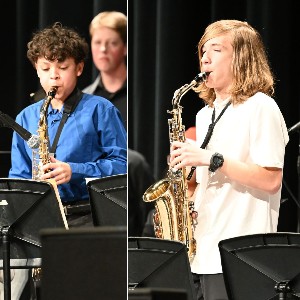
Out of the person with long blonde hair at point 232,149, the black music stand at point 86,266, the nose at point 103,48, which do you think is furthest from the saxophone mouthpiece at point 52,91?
the person with long blonde hair at point 232,149

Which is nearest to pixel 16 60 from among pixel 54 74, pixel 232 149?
pixel 54 74

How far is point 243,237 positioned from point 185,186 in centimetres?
29

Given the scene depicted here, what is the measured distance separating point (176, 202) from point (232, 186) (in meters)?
0.23

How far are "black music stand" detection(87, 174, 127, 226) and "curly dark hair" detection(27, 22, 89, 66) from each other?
37 centimetres

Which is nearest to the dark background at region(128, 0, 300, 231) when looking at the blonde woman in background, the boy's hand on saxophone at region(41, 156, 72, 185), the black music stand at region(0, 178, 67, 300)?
the blonde woman in background

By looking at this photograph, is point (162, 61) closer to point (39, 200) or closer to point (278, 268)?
point (39, 200)

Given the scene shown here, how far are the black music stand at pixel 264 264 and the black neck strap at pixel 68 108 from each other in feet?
2.25

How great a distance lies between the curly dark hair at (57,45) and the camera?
235 cm

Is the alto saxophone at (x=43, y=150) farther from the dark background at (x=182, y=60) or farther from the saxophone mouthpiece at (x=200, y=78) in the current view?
the saxophone mouthpiece at (x=200, y=78)

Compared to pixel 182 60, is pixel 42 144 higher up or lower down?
lower down

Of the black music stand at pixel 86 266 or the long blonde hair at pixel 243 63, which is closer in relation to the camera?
the black music stand at pixel 86 266

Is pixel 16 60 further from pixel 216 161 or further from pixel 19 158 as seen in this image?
pixel 216 161

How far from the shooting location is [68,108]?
2391mm

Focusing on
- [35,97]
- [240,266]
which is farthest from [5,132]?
[240,266]
